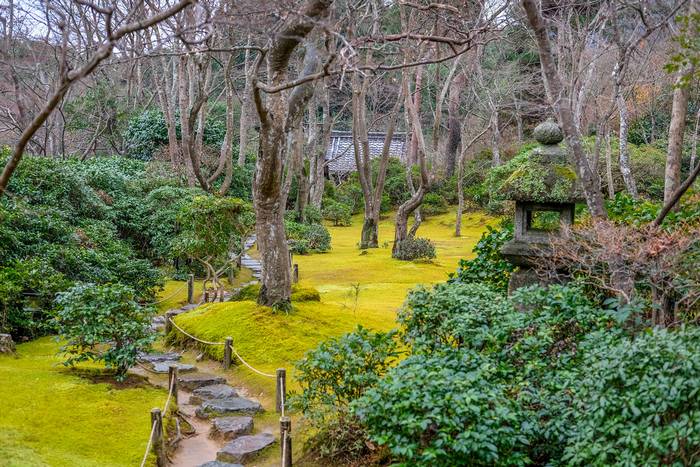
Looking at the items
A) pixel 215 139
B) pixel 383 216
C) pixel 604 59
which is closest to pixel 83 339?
pixel 215 139

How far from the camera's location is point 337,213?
102 feet

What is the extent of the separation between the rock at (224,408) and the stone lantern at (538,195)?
3430 millimetres

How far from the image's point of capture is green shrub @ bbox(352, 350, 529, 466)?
441 centimetres

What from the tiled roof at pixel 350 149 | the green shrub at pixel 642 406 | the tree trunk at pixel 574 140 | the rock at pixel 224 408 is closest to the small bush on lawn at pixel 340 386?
the rock at pixel 224 408

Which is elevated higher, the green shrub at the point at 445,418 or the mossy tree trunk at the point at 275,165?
the mossy tree trunk at the point at 275,165

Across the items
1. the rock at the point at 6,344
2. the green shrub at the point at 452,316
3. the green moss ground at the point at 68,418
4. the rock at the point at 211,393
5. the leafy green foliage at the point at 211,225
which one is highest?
the leafy green foliage at the point at 211,225

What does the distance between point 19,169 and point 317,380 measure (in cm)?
1044

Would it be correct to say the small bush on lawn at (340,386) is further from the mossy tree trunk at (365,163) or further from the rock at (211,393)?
the mossy tree trunk at (365,163)

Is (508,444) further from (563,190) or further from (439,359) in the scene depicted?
(563,190)

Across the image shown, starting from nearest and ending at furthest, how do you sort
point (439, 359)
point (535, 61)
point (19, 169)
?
1. point (439, 359)
2. point (19, 169)
3. point (535, 61)

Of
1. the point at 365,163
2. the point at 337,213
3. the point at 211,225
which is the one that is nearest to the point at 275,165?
the point at 211,225

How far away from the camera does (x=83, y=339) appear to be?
7.99 meters

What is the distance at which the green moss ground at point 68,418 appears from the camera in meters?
5.86

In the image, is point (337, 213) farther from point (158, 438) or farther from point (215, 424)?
point (158, 438)
